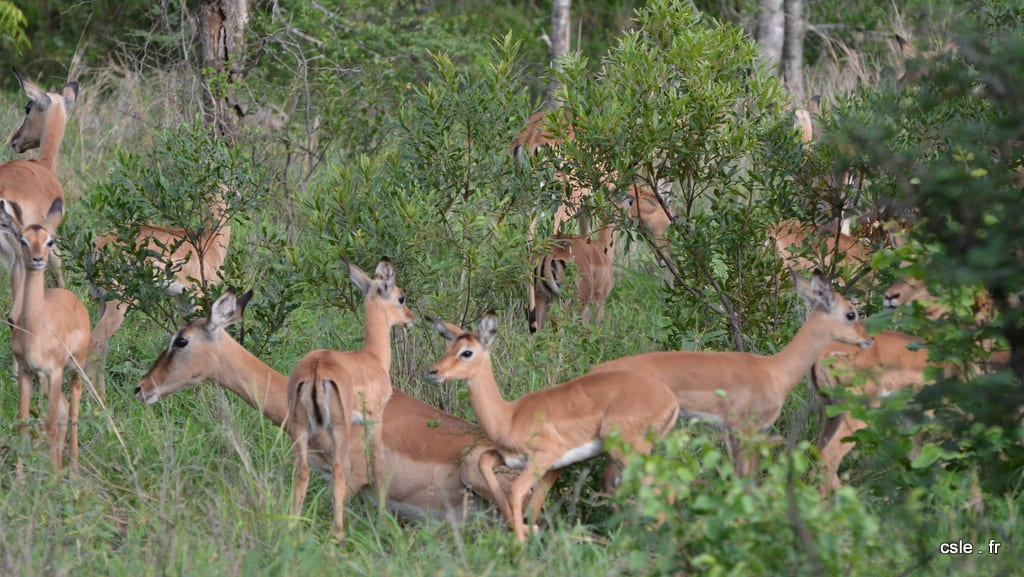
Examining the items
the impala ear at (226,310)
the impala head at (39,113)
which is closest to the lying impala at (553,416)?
the impala ear at (226,310)

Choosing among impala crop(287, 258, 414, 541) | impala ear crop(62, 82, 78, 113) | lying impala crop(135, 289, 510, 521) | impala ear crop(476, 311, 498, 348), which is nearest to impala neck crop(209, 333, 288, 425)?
lying impala crop(135, 289, 510, 521)

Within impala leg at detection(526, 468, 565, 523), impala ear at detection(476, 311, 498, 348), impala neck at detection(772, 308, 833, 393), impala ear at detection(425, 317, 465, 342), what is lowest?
impala leg at detection(526, 468, 565, 523)

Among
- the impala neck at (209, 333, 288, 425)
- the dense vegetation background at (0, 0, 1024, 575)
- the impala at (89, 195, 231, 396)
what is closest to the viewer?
the dense vegetation background at (0, 0, 1024, 575)

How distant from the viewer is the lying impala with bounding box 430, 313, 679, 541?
517 cm

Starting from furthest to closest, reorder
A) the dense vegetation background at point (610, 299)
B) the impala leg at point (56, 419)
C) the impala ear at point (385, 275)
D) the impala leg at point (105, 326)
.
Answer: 1. the impala leg at point (105, 326)
2. the impala ear at point (385, 275)
3. the impala leg at point (56, 419)
4. the dense vegetation background at point (610, 299)

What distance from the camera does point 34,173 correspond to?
856 centimetres

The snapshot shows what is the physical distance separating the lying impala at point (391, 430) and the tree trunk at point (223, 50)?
9.47ft

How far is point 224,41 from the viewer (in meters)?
8.89

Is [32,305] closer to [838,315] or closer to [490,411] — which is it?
[490,411]

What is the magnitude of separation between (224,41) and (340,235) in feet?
9.43

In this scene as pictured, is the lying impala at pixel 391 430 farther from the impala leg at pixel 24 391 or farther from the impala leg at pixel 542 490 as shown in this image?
the impala leg at pixel 24 391

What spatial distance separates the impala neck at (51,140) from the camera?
9219mm

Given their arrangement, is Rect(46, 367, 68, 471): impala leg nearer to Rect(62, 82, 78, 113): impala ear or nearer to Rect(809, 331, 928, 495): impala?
Rect(809, 331, 928, 495): impala

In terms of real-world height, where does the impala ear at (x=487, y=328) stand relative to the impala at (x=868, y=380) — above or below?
above
